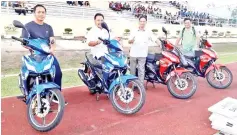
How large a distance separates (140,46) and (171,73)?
0.75 meters

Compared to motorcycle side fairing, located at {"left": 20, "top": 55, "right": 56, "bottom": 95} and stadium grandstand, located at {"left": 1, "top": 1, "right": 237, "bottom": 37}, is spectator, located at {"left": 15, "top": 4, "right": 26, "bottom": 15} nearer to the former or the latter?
stadium grandstand, located at {"left": 1, "top": 1, "right": 237, "bottom": 37}

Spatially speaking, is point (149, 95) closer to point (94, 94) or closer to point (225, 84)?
point (94, 94)

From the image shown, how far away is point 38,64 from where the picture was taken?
3.30m

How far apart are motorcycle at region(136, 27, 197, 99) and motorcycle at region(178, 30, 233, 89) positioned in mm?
705

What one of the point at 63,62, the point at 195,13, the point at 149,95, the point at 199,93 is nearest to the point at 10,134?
the point at 149,95

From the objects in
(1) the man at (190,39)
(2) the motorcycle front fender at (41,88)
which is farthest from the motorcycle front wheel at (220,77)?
(2) the motorcycle front fender at (41,88)

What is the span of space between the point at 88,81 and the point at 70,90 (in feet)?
2.72

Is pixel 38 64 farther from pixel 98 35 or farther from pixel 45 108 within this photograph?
pixel 98 35

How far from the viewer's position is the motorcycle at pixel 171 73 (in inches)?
192

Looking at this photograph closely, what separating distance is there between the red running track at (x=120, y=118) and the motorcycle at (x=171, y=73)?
0.19 m

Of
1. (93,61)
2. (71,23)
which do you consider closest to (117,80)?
(93,61)

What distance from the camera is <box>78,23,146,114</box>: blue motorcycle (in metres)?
3.86

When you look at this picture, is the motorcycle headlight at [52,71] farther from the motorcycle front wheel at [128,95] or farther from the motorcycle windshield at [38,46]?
the motorcycle front wheel at [128,95]

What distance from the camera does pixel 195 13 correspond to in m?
25.4
